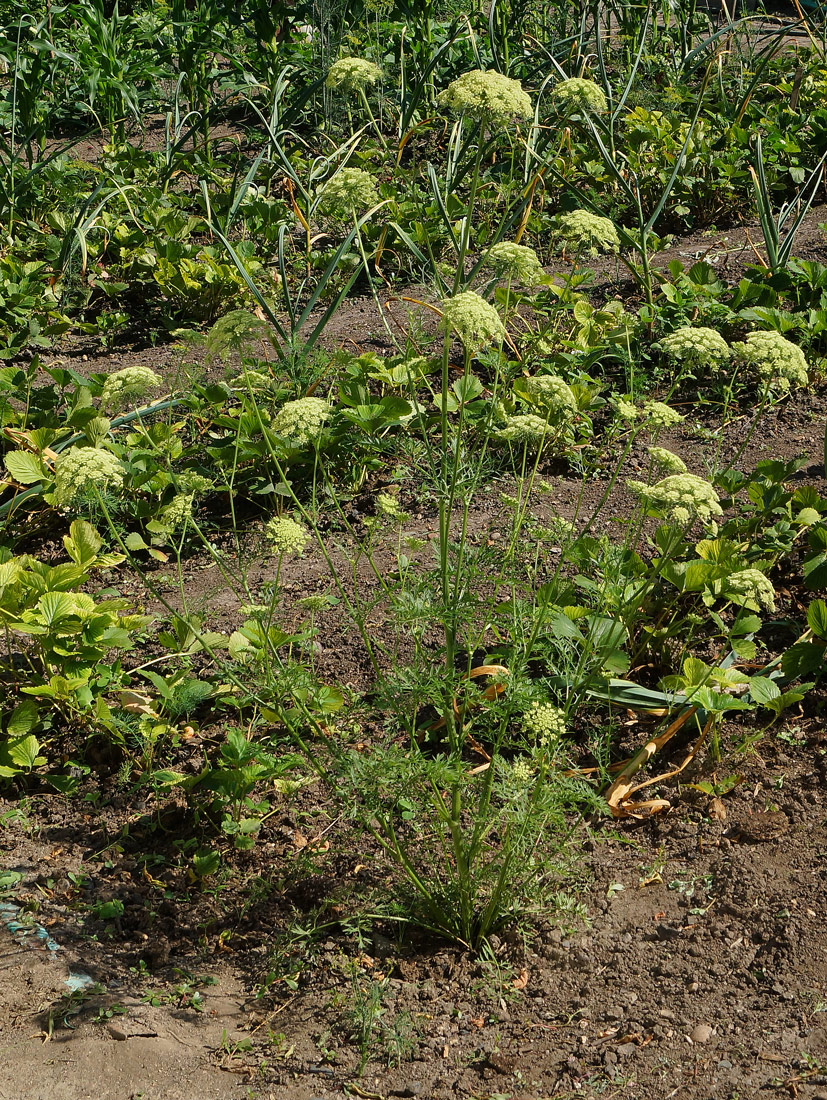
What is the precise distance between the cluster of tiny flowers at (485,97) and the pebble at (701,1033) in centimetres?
211

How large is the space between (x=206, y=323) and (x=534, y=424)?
3314mm

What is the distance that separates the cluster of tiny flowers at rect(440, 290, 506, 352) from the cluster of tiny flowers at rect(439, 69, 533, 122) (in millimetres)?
478

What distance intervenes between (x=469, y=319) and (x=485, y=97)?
0.60m

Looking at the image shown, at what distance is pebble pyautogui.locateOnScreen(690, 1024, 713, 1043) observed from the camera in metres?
2.26

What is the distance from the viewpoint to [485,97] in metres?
2.31

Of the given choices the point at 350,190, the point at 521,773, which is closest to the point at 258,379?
the point at 350,190

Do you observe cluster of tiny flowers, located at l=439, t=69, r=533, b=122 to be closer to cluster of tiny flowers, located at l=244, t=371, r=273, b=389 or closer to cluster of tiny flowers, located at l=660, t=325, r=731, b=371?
cluster of tiny flowers, located at l=660, t=325, r=731, b=371

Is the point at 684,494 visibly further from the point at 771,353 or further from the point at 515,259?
the point at 515,259

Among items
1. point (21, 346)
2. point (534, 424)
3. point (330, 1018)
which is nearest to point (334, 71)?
point (534, 424)

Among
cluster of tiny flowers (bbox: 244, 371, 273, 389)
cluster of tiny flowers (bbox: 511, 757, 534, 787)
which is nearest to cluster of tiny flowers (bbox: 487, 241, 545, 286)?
cluster of tiny flowers (bbox: 244, 371, 273, 389)

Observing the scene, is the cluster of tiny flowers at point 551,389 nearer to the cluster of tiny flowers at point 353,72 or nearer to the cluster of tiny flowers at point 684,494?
the cluster of tiny flowers at point 684,494

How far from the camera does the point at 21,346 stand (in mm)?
5016

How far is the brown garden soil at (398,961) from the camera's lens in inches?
87.6

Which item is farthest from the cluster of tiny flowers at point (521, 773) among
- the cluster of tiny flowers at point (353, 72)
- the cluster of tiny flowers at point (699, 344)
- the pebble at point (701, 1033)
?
the cluster of tiny flowers at point (353, 72)
